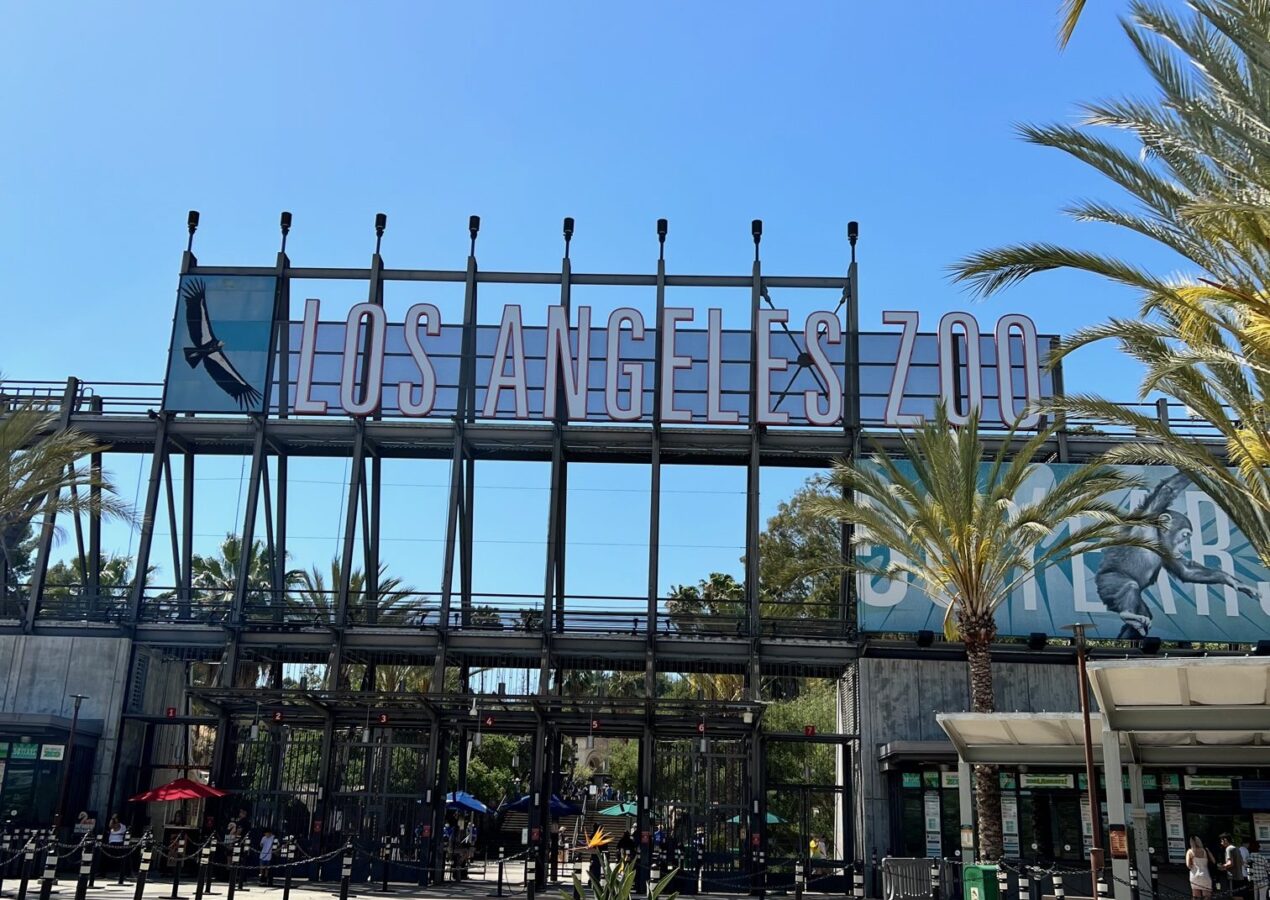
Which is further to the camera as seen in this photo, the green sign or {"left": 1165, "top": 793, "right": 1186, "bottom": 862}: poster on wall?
the green sign

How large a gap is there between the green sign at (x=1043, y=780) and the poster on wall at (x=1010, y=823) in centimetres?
48

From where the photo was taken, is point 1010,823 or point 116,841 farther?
point 1010,823

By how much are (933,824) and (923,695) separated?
3622 millimetres

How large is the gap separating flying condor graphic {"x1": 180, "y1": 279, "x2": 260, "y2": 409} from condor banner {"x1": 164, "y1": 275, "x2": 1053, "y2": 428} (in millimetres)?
44

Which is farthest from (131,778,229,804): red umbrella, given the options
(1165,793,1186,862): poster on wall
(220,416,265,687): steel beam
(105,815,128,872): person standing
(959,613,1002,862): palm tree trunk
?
(1165,793,1186,862): poster on wall

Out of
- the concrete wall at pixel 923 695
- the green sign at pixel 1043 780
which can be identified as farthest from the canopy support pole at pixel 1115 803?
the concrete wall at pixel 923 695

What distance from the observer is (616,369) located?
119ft

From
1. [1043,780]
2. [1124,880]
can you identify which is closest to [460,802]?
[1043,780]

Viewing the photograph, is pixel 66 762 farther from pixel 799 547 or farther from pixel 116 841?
pixel 799 547

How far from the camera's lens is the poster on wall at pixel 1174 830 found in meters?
28.4

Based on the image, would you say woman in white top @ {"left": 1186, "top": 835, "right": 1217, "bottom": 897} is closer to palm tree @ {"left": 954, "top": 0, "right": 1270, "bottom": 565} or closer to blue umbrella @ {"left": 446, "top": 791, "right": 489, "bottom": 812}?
palm tree @ {"left": 954, "top": 0, "right": 1270, "bottom": 565}

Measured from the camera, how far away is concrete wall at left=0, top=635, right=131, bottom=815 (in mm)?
32719

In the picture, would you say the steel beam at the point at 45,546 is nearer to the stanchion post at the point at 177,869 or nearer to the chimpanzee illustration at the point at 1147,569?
the stanchion post at the point at 177,869

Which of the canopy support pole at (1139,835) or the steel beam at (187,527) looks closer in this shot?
the canopy support pole at (1139,835)
